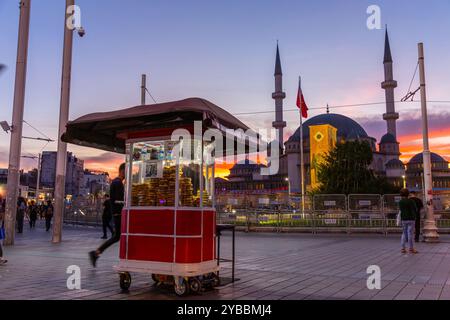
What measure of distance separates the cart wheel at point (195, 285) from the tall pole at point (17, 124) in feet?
31.4

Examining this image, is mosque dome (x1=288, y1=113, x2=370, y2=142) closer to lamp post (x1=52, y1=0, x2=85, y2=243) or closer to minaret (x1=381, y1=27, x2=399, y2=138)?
minaret (x1=381, y1=27, x2=399, y2=138)

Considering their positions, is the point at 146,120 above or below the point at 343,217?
above

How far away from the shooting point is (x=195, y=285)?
6391 mm

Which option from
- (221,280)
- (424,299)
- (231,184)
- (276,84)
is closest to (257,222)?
(221,280)

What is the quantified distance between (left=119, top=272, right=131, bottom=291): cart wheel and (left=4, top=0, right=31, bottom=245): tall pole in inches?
348

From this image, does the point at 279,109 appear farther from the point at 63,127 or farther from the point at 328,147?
the point at 63,127

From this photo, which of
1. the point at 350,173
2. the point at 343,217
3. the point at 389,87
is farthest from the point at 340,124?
the point at 343,217

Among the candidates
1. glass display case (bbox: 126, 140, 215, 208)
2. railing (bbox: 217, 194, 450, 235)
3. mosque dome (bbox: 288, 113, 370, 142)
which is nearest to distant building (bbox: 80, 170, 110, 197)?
mosque dome (bbox: 288, 113, 370, 142)

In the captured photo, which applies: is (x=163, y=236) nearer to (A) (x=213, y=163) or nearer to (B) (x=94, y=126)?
(A) (x=213, y=163)

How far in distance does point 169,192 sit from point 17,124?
947cm

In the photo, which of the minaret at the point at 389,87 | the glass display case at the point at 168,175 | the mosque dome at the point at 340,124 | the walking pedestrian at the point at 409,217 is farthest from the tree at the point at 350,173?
the mosque dome at the point at 340,124

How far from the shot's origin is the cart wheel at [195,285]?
637 centimetres
